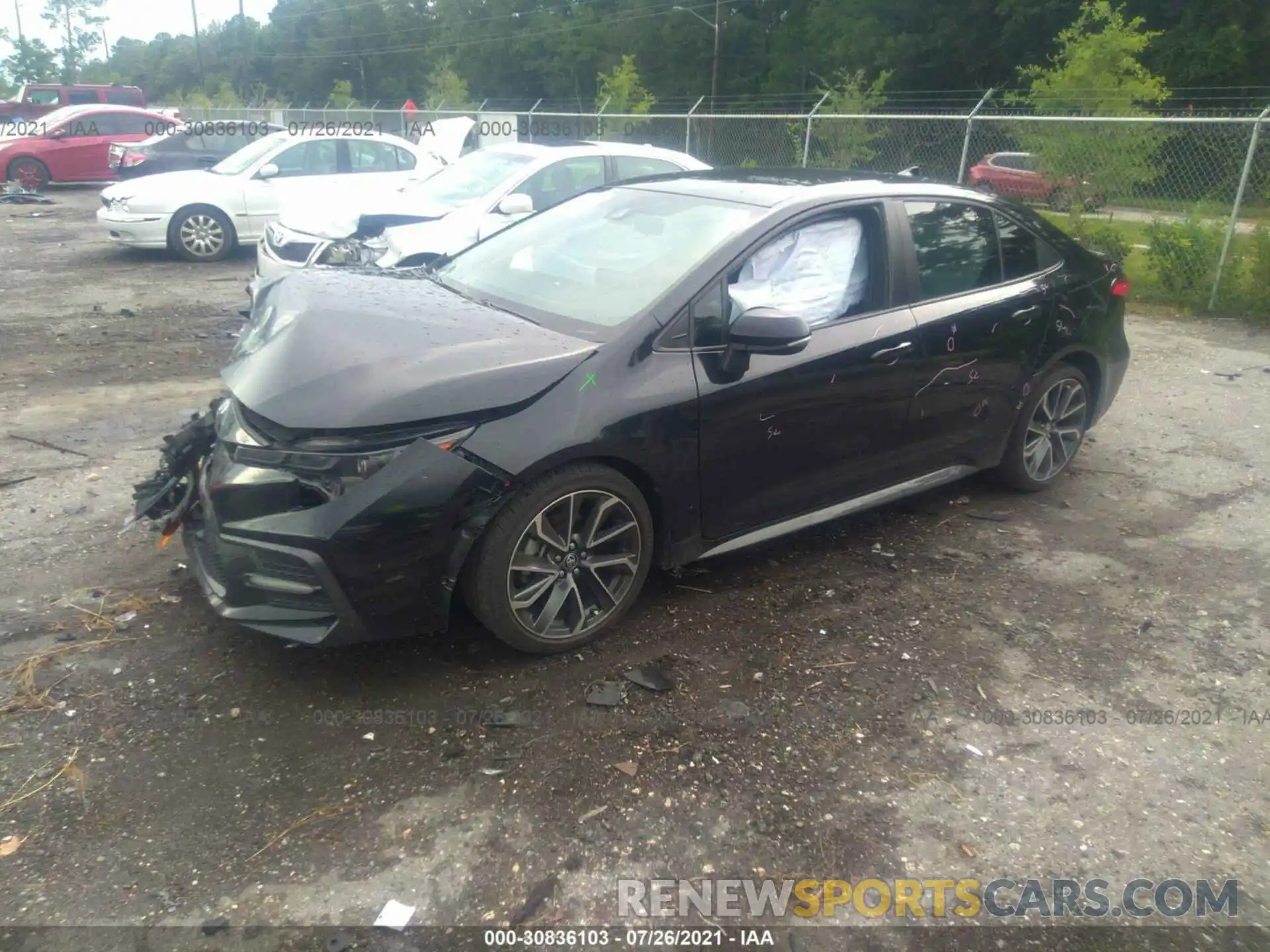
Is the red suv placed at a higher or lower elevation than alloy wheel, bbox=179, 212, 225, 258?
higher

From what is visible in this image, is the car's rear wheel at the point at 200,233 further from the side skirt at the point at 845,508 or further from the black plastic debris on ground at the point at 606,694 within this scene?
the black plastic debris on ground at the point at 606,694

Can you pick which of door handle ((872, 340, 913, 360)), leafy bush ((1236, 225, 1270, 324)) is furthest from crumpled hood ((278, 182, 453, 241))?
leafy bush ((1236, 225, 1270, 324))

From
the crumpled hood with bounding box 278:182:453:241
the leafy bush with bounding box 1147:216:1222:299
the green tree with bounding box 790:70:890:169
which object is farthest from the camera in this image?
the green tree with bounding box 790:70:890:169

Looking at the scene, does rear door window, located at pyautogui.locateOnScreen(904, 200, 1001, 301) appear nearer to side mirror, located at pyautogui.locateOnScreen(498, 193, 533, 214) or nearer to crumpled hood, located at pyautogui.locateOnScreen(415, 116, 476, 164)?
side mirror, located at pyautogui.locateOnScreen(498, 193, 533, 214)

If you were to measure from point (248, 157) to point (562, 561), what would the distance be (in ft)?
35.8

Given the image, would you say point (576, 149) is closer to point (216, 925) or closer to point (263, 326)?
point (263, 326)

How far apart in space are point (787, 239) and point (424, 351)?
1.63 meters

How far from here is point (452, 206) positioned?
8.54 m

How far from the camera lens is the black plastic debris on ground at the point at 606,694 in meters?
3.26

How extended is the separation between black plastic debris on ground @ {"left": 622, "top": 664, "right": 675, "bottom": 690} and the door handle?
5.50 feet

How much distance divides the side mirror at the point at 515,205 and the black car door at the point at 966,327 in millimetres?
4238

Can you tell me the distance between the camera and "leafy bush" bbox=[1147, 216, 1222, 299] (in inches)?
412

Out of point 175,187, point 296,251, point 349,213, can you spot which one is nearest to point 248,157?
point 175,187

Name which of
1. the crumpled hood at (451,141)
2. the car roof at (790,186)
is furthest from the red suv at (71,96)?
the car roof at (790,186)
